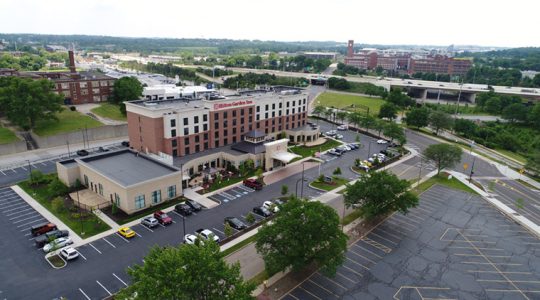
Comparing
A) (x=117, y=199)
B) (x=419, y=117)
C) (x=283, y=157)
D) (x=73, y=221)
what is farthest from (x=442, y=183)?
(x=73, y=221)

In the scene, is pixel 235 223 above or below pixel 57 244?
below

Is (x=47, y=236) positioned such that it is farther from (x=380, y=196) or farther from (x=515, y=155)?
(x=515, y=155)

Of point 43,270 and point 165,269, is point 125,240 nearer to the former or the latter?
point 43,270

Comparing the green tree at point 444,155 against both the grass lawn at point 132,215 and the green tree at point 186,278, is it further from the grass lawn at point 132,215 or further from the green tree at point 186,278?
the green tree at point 186,278

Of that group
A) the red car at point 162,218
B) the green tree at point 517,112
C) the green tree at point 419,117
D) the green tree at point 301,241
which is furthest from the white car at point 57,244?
the green tree at point 517,112

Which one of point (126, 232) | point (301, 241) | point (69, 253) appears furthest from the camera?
point (126, 232)
